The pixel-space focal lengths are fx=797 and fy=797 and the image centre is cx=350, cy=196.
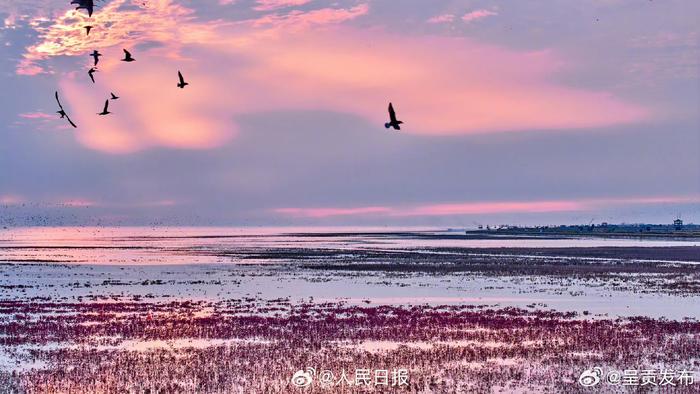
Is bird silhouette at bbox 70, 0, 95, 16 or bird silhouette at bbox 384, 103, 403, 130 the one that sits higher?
bird silhouette at bbox 70, 0, 95, 16

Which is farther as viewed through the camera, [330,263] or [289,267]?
[330,263]

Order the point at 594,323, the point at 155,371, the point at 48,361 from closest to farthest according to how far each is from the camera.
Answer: the point at 155,371 → the point at 48,361 → the point at 594,323

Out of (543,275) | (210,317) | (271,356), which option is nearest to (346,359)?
(271,356)

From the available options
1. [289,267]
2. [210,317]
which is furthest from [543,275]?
[210,317]

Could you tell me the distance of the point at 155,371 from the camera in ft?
76.5

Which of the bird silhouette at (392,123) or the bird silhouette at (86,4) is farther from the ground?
the bird silhouette at (86,4)

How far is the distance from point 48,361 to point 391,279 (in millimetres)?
35918

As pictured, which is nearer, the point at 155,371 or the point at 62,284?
the point at 155,371

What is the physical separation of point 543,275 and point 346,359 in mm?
39998

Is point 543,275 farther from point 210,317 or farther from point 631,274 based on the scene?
point 210,317

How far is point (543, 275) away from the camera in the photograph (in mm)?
62344

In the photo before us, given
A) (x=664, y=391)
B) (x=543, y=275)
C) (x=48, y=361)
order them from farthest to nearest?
(x=543, y=275) < (x=48, y=361) < (x=664, y=391)

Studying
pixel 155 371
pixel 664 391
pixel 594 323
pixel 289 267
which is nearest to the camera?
pixel 664 391

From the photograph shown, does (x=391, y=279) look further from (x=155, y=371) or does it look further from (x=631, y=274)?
(x=155, y=371)
